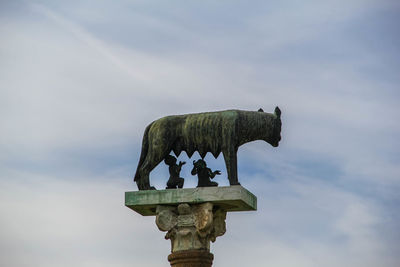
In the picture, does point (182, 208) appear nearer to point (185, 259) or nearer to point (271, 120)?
point (185, 259)

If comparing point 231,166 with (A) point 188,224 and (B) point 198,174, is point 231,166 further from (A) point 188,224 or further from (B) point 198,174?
(A) point 188,224

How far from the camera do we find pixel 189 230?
876 inches

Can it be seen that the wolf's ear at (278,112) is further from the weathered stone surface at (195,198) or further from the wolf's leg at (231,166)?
the weathered stone surface at (195,198)

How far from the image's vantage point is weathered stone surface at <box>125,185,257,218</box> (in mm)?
22062

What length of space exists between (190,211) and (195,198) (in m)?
0.33

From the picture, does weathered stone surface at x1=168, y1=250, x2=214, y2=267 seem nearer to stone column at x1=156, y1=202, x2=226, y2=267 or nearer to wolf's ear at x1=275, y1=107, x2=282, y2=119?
stone column at x1=156, y1=202, x2=226, y2=267

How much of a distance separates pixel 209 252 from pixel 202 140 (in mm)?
2433

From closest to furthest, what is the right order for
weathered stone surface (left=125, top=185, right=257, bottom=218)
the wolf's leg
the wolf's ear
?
weathered stone surface (left=125, top=185, right=257, bottom=218)
the wolf's leg
the wolf's ear

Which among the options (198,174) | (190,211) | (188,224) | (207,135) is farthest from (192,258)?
(207,135)

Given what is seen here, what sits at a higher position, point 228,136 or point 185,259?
point 228,136

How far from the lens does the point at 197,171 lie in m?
23.1

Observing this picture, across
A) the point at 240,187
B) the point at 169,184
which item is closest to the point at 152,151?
the point at 169,184

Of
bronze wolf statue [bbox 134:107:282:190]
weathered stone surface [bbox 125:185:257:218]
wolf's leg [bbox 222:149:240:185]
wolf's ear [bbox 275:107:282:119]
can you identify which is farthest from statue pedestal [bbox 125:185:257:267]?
wolf's ear [bbox 275:107:282:119]

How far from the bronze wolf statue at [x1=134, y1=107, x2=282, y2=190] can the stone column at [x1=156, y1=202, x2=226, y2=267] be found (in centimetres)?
90
